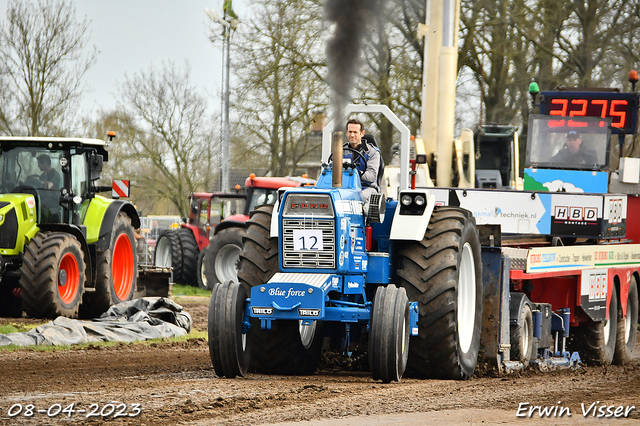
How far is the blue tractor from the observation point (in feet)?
22.1

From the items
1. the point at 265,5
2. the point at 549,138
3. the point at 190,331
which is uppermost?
the point at 265,5

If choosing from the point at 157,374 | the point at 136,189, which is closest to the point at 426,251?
the point at 157,374

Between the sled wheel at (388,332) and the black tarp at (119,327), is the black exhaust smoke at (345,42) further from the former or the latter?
the black tarp at (119,327)

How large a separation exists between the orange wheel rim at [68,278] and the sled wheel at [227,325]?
5.77 m

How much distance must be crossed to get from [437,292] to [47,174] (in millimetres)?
7551

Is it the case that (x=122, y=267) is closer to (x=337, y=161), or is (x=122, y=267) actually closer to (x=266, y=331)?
(x=266, y=331)

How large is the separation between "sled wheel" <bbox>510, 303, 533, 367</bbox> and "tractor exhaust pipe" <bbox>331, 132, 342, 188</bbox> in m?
2.75

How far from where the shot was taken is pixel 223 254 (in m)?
19.3

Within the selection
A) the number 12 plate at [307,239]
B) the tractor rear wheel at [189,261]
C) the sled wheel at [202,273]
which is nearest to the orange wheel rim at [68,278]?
the number 12 plate at [307,239]

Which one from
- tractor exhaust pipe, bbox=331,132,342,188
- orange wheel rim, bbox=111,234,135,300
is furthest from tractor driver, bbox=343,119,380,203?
orange wheel rim, bbox=111,234,135,300

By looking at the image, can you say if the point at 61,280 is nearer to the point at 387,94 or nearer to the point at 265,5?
the point at 265,5

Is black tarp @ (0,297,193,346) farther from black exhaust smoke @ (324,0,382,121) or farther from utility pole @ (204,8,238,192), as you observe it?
utility pole @ (204,8,238,192)

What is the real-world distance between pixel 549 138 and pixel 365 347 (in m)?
6.62

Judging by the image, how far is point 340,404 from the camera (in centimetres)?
580
